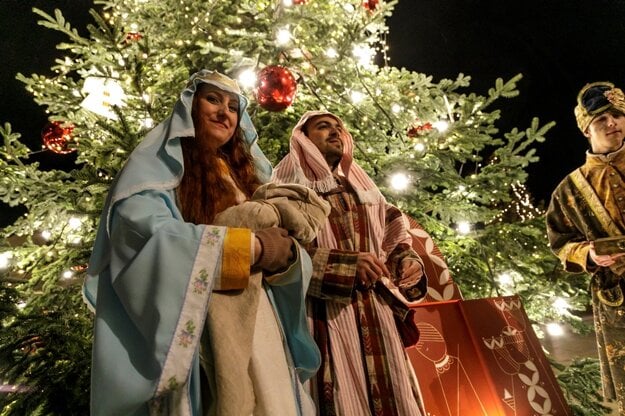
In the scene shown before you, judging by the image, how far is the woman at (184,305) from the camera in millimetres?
993

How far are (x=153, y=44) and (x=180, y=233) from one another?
2.80 meters

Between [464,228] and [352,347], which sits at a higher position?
[464,228]

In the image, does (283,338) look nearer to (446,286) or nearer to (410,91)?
(446,286)

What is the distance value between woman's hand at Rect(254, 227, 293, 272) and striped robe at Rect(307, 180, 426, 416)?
0.36m

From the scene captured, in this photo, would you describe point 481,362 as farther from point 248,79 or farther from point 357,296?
point 248,79

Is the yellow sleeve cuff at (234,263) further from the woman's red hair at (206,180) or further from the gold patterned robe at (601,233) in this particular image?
the gold patterned robe at (601,233)

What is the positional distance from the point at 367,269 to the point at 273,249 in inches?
20.9

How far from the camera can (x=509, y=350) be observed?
2336 millimetres

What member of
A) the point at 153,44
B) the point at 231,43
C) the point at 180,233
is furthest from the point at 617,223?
the point at 153,44

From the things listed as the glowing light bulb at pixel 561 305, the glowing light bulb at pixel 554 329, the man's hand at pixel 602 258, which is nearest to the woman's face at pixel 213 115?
the man's hand at pixel 602 258

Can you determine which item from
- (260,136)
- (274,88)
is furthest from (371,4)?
(274,88)

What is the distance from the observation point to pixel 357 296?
168 cm

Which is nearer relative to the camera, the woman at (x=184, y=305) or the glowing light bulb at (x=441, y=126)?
the woman at (x=184, y=305)

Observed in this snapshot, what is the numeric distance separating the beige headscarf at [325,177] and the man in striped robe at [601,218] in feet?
4.59
